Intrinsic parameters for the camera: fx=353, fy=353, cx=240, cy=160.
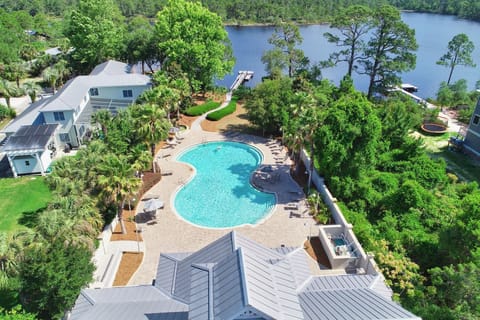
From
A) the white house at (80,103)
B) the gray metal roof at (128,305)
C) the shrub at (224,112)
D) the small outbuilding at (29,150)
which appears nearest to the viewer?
the gray metal roof at (128,305)

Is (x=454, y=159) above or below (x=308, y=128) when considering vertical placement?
below

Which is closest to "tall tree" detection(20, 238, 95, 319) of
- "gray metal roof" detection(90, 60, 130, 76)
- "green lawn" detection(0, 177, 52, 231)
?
"green lawn" detection(0, 177, 52, 231)

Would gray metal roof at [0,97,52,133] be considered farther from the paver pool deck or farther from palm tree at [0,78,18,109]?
the paver pool deck

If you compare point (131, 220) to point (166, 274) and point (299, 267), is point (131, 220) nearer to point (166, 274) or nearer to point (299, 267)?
point (166, 274)

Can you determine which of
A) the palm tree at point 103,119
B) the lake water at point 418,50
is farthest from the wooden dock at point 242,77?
the palm tree at point 103,119

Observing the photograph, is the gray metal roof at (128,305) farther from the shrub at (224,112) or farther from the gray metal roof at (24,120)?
the shrub at (224,112)

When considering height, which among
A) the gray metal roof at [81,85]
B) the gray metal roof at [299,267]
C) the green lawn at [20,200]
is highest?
the gray metal roof at [81,85]

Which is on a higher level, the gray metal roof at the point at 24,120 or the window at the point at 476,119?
the window at the point at 476,119

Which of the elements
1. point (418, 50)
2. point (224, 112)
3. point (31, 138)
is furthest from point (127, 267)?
point (418, 50)
